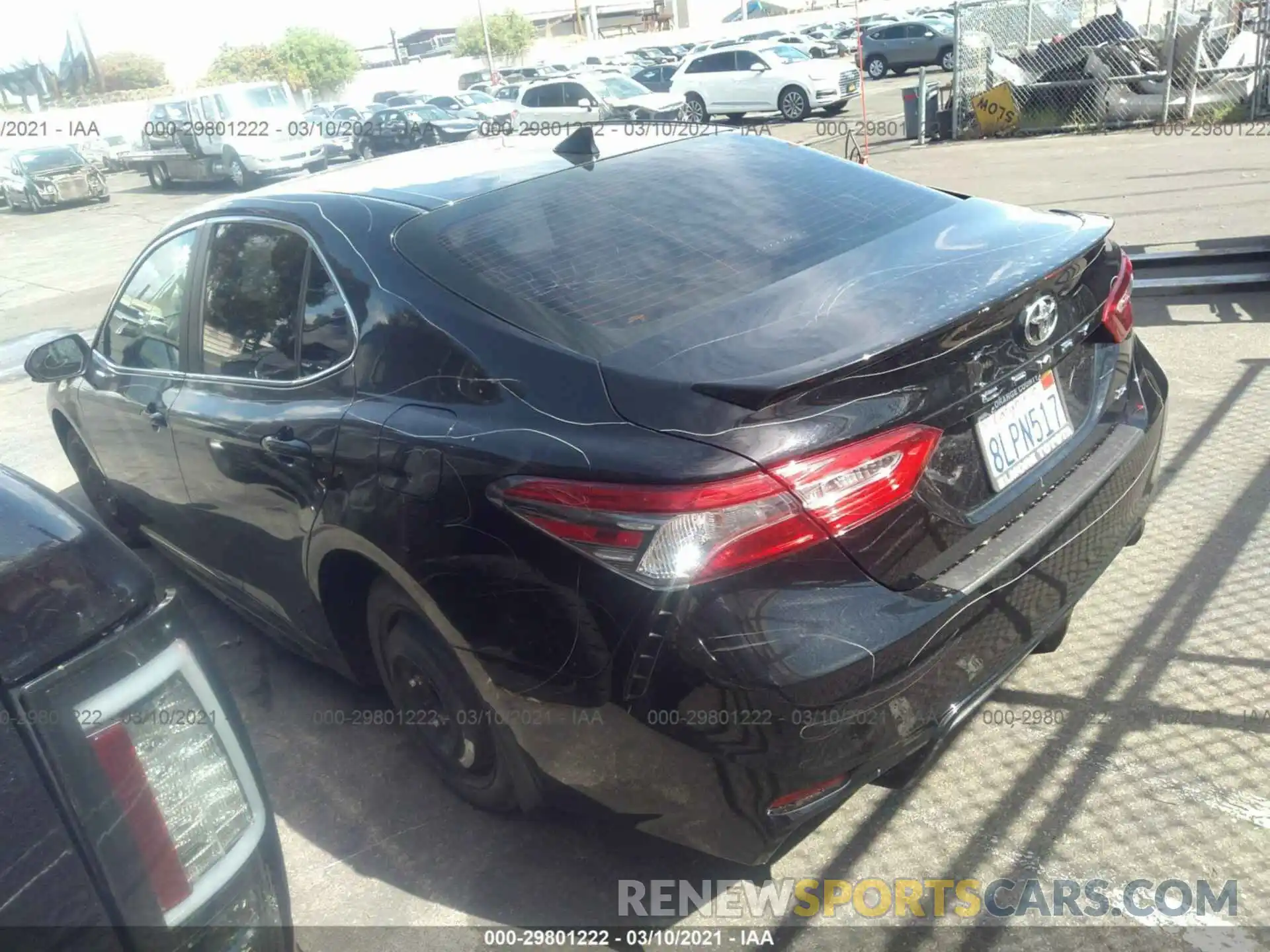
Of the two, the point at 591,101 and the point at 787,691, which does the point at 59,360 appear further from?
the point at 591,101

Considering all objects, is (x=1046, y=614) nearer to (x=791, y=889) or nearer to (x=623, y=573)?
(x=791, y=889)

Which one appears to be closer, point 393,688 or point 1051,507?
point 1051,507

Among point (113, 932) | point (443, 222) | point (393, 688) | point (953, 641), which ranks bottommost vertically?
point (393, 688)

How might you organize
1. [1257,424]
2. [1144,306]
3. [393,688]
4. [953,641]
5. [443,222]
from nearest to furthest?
1. [953,641]
2. [443,222]
3. [393,688]
4. [1257,424]
5. [1144,306]

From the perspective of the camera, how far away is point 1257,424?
485 centimetres

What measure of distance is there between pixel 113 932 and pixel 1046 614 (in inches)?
84.0

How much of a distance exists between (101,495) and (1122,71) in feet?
54.5

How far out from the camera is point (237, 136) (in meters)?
25.3

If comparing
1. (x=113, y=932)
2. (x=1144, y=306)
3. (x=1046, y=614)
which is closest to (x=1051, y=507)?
(x=1046, y=614)

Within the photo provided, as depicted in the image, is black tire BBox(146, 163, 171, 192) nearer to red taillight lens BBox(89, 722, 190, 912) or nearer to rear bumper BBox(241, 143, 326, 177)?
rear bumper BBox(241, 143, 326, 177)

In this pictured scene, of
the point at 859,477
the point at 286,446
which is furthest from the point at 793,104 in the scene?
the point at 859,477

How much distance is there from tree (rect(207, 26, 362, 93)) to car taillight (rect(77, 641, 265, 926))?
7040cm

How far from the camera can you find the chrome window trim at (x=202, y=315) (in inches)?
113

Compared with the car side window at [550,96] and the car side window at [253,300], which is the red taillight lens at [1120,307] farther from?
the car side window at [550,96]
